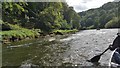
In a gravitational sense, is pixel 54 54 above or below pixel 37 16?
above

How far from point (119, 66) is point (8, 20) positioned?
38.4 meters

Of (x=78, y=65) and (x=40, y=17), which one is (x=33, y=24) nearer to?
(x=40, y=17)

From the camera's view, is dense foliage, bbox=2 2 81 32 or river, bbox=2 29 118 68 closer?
river, bbox=2 29 118 68

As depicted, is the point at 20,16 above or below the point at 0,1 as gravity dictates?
below

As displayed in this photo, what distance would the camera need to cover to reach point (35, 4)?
69.9m

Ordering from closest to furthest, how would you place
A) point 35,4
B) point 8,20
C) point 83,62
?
1. point 83,62
2. point 8,20
3. point 35,4

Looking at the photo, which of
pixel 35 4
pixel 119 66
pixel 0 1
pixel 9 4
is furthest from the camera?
pixel 35 4

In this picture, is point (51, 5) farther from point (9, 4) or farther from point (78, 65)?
point (78, 65)

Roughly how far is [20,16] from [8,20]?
12.7 metres

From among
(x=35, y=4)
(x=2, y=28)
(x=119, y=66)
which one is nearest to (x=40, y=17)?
(x=35, y=4)

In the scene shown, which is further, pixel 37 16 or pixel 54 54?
pixel 37 16

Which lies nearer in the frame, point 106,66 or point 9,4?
point 106,66

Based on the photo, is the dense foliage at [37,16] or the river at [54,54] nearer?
the river at [54,54]

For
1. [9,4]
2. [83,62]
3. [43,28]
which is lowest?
[43,28]
